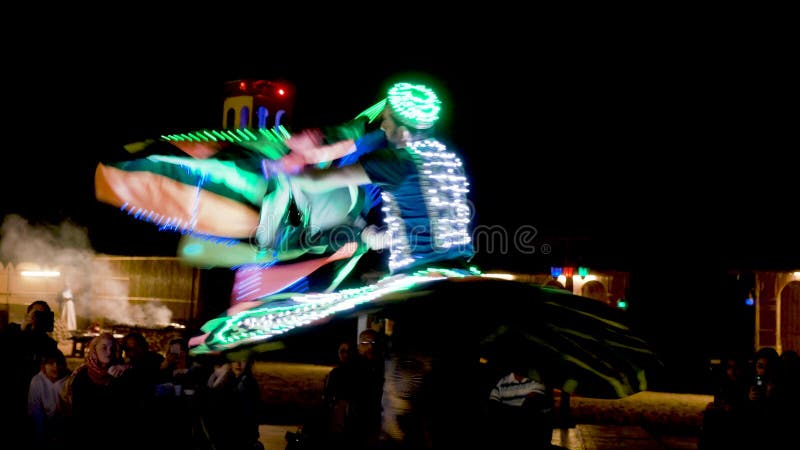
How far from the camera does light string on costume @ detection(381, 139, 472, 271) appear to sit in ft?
15.7

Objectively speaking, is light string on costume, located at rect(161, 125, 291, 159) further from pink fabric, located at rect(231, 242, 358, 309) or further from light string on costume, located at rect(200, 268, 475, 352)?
light string on costume, located at rect(200, 268, 475, 352)

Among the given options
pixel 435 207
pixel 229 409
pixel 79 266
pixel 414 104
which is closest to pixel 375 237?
pixel 435 207

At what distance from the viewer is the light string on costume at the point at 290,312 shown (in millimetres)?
3908

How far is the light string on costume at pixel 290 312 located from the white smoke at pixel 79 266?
2025 centimetres

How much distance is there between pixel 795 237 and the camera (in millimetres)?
18562

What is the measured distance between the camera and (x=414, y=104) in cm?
492

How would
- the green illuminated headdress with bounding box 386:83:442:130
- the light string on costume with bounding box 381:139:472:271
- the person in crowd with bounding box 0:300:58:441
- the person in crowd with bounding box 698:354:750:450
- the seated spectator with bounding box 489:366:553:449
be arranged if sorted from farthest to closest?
1. the seated spectator with bounding box 489:366:553:449
2. the person in crowd with bounding box 698:354:750:450
3. the person in crowd with bounding box 0:300:58:441
4. the green illuminated headdress with bounding box 386:83:442:130
5. the light string on costume with bounding box 381:139:472:271

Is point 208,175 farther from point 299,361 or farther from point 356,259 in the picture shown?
point 299,361

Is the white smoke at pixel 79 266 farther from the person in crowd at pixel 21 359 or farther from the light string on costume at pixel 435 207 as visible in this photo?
the light string on costume at pixel 435 207

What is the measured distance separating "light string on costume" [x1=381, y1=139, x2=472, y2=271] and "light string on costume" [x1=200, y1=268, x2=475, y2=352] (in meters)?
0.26

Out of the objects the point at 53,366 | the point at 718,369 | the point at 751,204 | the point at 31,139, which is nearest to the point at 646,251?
the point at 751,204

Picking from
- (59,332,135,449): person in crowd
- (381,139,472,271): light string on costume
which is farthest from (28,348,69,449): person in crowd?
(381,139,472,271): light string on costume

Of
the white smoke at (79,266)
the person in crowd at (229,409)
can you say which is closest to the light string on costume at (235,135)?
the person in crowd at (229,409)

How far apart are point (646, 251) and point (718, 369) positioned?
9286 millimetres
